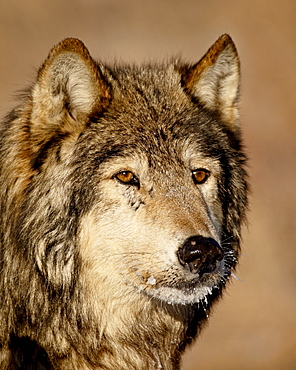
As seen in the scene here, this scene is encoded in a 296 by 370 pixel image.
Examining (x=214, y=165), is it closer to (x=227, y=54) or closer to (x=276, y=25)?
(x=227, y=54)

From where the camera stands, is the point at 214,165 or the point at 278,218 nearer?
the point at 214,165

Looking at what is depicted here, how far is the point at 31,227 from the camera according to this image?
4.02 m

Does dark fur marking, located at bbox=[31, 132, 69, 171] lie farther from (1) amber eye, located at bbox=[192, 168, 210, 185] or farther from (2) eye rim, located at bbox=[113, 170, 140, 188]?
(1) amber eye, located at bbox=[192, 168, 210, 185]

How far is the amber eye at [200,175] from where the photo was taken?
4172 millimetres

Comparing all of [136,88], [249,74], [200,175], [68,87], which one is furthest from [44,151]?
[249,74]

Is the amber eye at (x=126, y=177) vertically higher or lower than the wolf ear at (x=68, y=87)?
lower

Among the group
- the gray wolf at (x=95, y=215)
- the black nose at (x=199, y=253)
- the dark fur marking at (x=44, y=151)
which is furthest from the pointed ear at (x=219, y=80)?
the black nose at (x=199, y=253)

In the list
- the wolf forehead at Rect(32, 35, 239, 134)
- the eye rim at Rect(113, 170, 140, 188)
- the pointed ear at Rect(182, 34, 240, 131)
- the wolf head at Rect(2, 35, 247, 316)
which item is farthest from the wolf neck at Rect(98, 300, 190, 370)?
the pointed ear at Rect(182, 34, 240, 131)

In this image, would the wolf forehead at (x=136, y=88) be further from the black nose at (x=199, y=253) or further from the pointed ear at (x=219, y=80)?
Result: the black nose at (x=199, y=253)

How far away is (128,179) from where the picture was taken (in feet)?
13.1

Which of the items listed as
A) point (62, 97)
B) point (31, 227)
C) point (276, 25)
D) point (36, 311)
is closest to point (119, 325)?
point (36, 311)

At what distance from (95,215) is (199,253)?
78 cm

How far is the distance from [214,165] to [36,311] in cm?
154

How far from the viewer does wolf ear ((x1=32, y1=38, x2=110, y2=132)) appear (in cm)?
388
